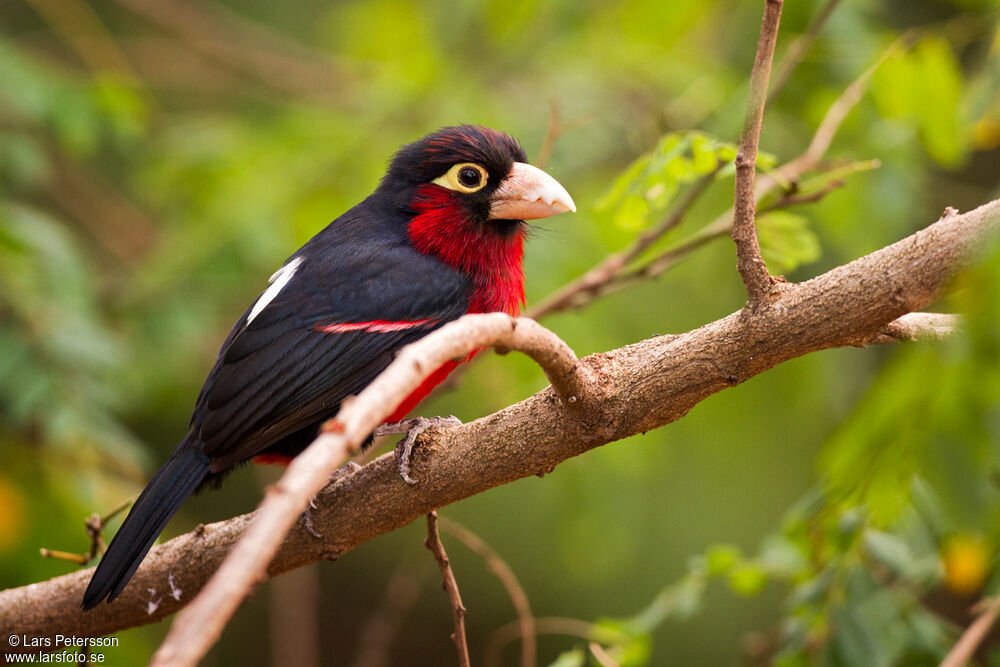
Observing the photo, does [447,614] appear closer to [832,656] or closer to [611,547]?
[611,547]

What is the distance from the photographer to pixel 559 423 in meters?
2.00

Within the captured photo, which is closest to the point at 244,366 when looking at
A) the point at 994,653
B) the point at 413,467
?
the point at 413,467

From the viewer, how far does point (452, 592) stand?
2.23 meters

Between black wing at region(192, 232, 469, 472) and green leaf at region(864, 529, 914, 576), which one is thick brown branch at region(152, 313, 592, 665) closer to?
black wing at region(192, 232, 469, 472)

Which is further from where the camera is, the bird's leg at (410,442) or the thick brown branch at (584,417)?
the bird's leg at (410,442)

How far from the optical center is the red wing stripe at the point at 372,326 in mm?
2762

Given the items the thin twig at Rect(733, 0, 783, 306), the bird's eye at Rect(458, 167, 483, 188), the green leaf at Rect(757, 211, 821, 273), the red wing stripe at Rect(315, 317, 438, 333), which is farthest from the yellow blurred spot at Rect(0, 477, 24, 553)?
the thin twig at Rect(733, 0, 783, 306)

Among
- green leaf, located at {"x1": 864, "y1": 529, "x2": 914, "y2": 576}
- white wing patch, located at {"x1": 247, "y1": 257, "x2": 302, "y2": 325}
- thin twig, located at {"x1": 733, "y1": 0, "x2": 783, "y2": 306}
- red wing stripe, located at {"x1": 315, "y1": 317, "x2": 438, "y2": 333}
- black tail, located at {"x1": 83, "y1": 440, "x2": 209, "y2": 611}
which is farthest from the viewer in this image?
white wing patch, located at {"x1": 247, "y1": 257, "x2": 302, "y2": 325}

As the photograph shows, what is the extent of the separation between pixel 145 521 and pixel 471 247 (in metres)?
1.21

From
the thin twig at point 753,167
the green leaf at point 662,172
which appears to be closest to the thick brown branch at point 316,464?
the thin twig at point 753,167

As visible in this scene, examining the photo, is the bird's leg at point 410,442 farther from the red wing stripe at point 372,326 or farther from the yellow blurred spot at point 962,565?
the yellow blurred spot at point 962,565

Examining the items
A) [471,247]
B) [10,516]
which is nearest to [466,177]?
[471,247]

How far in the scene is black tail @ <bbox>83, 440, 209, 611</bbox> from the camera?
7.64ft

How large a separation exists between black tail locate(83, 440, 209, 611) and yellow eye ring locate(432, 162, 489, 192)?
1.09 meters
